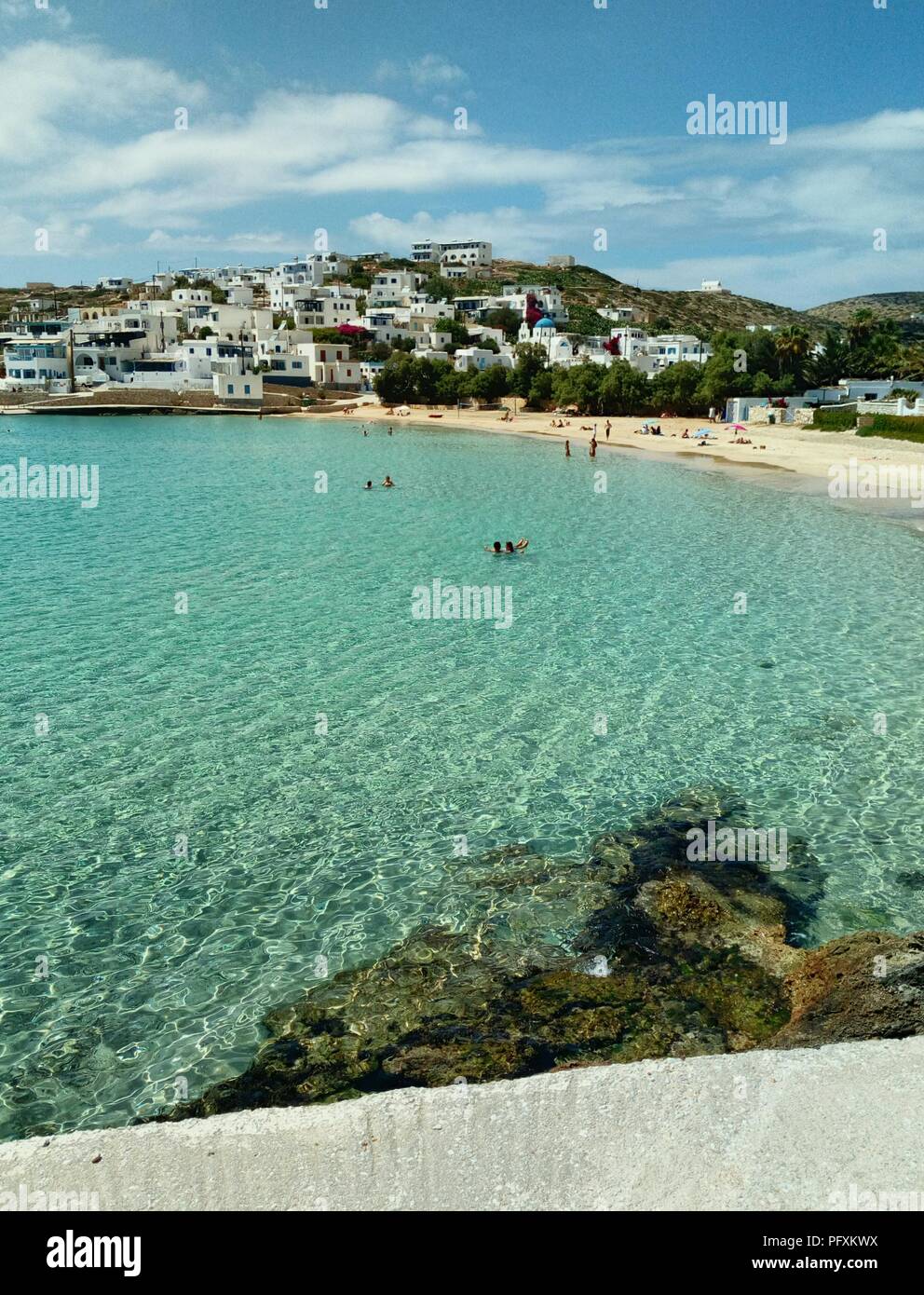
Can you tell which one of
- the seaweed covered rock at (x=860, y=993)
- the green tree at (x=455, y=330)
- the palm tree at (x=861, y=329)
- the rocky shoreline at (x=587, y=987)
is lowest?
the rocky shoreline at (x=587, y=987)

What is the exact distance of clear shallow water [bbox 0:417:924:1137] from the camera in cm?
1047

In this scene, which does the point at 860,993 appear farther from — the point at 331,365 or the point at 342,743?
the point at 331,365

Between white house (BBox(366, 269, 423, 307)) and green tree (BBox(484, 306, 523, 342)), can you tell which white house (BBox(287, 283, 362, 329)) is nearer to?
white house (BBox(366, 269, 423, 307))

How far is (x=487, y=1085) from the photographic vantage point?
24.5ft

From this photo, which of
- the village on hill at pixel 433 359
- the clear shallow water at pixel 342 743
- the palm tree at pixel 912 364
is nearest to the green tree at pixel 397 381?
the village on hill at pixel 433 359

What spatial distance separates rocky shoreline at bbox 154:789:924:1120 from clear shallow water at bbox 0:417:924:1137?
538mm

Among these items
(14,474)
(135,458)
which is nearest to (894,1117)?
(14,474)

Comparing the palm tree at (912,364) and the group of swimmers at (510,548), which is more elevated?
the palm tree at (912,364)

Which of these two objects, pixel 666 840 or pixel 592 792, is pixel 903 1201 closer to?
pixel 666 840

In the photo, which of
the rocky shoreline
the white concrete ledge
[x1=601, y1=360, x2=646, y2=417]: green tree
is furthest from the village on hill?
the white concrete ledge

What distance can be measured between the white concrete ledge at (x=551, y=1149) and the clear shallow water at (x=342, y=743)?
85.9 inches

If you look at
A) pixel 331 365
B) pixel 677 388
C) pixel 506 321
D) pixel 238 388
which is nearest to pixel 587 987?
pixel 677 388

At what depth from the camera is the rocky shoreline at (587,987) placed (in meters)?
8.61

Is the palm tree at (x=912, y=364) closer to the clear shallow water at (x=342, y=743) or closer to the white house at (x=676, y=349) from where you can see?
the white house at (x=676, y=349)
